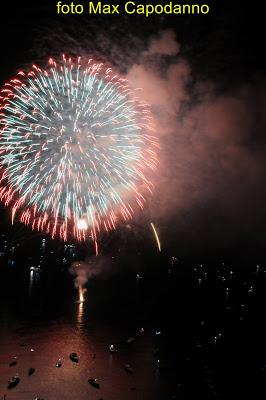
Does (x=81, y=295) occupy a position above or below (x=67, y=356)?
above

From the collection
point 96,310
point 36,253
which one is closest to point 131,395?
point 96,310

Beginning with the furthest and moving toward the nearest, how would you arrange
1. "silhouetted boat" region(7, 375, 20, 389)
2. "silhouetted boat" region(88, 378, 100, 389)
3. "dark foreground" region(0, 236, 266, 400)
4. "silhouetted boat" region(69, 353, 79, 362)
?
"silhouetted boat" region(69, 353, 79, 362), "dark foreground" region(0, 236, 266, 400), "silhouetted boat" region(88, 378, 100, 389), "silhouetted boat" region(7, 375, 20, 389)

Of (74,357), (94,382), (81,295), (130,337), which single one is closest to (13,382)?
(94,382)

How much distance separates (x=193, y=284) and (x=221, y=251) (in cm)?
7421

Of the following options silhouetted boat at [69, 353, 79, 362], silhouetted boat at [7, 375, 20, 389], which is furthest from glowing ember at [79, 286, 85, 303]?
silhouetted boat at [7, 375, 20, 389]

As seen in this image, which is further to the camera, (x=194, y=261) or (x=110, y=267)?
(x=194, y=261)

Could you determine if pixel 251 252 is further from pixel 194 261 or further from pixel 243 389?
pixel 243 389

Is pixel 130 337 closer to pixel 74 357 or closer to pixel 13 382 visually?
pixel 74 357

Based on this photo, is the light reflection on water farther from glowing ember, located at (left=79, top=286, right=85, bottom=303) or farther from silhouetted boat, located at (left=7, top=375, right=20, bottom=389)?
glowing ember, located at (left=79, top=286, right=85, bottom=303)

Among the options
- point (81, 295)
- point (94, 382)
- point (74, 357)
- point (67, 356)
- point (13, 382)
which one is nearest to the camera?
point (13, 382)

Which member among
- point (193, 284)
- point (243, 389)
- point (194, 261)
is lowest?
point (243, 389)

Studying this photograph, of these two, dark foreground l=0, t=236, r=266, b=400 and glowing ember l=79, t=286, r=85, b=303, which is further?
glowing ember l=79, t=286, r=85, b=303

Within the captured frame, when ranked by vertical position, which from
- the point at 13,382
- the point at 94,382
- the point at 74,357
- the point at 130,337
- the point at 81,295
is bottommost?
the point at 94,382

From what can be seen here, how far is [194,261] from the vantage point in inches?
6447
